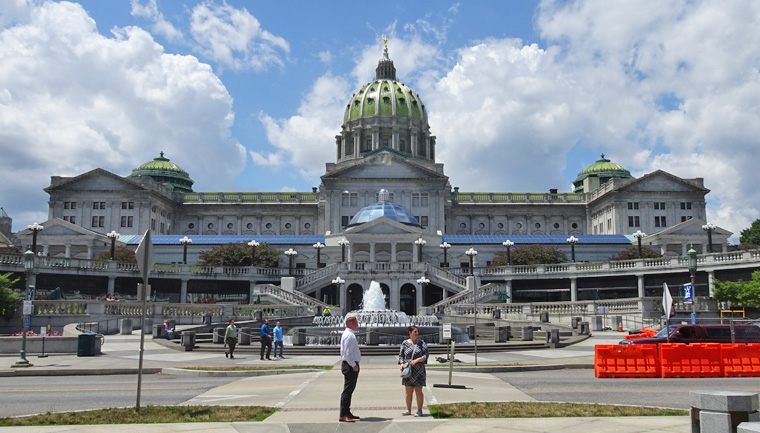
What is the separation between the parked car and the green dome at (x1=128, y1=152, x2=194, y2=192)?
12738 centimetres

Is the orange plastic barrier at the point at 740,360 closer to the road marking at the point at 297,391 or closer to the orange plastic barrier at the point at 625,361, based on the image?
the orange plastic barrier at the point at 625,361

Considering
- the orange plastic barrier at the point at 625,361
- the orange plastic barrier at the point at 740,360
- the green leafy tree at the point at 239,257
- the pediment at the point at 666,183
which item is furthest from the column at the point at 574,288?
the orange plastic barrier at the point at 625,361

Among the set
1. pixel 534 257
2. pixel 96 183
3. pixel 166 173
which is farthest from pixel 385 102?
pixel 534 257

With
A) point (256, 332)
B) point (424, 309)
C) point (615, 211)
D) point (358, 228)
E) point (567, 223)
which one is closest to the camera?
point (256, 332)

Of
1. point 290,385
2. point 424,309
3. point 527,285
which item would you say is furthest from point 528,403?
point 527,285

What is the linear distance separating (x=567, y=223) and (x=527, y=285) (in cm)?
5457

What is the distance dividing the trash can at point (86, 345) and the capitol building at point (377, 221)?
41.1m

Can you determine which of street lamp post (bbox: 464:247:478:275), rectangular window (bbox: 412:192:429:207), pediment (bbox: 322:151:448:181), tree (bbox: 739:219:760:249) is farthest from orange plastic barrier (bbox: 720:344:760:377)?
tree (bbox: 739:219:760:249)

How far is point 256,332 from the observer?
43.4 meters

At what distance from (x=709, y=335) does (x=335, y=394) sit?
18295 mm

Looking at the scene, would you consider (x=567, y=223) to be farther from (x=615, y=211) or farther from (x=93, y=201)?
(x=93, y=201)

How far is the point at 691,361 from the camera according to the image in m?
22.5

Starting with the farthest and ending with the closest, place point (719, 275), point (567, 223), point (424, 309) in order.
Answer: point (567, 223) → point (719, 275) → point (424, 309)

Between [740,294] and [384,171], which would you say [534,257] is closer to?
[740,294]
